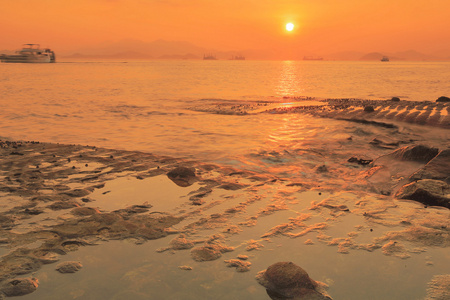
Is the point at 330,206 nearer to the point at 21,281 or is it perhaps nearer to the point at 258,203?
the point at 258,203

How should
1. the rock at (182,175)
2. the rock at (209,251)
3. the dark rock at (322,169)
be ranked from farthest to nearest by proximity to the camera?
the dark rock at (322,169), the rock at (182,175), the rock at (209,251)

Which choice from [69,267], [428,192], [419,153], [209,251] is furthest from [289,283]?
[419,153]

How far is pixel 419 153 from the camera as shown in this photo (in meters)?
9.34

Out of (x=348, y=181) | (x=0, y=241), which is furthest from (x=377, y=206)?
(x=0, y=241)

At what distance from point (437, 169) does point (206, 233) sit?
246 inches

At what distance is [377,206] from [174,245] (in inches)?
166

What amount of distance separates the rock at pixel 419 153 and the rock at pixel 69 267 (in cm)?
860

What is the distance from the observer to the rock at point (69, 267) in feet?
14.9

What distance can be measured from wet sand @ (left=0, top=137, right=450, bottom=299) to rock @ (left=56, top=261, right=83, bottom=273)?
26mm

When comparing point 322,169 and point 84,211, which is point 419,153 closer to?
point 322,169

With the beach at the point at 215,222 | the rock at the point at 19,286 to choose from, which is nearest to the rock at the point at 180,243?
the beach at the point at 215,222

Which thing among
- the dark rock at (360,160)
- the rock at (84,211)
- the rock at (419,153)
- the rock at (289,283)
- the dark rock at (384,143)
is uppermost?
the rock at (419,153)

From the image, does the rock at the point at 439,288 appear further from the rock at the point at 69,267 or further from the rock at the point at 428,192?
the rock at the point at 69,267

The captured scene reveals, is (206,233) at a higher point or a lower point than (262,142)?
lower
